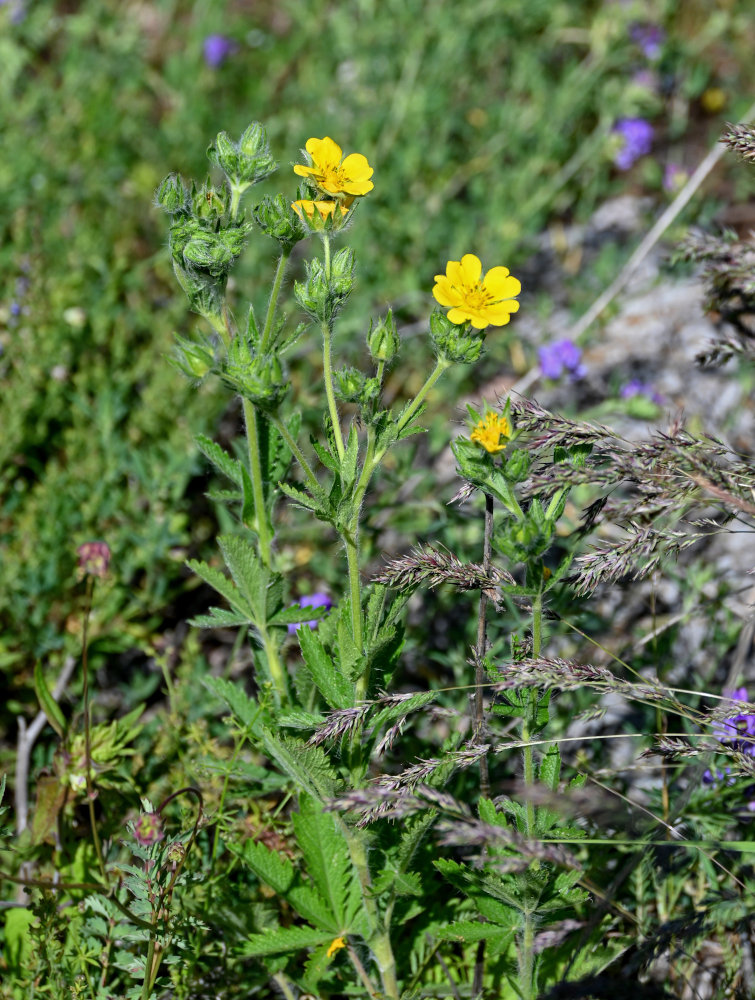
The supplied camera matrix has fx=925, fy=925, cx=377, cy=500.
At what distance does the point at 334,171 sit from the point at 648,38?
167 inches

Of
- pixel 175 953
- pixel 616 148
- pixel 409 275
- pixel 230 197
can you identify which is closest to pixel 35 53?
pixel 409 275

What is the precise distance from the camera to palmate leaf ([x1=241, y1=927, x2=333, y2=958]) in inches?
73.2

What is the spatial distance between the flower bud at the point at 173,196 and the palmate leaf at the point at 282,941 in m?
1.48

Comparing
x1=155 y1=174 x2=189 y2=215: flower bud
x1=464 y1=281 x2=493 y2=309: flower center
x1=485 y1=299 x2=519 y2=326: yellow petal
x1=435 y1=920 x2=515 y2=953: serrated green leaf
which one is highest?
x1=155 y1=174 x2=189 y2=215: flower bud

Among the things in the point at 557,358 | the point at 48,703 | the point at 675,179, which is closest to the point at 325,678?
the point at 48,703

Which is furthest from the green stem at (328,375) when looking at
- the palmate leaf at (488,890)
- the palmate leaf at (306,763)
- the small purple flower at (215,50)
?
the small purple flower at (215,50)

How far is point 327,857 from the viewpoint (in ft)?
6.40

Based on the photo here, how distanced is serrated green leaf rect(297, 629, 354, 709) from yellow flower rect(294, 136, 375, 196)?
2.92 ft

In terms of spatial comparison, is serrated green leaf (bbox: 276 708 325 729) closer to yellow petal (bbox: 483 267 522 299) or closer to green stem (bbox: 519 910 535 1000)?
green stem (bbox: 519 910 535 1000)

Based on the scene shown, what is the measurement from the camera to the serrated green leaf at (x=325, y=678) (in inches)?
70.9

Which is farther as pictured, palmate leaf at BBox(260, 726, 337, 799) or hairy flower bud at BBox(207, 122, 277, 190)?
hairy flower bud at BBox(207, 122, 277, 190)

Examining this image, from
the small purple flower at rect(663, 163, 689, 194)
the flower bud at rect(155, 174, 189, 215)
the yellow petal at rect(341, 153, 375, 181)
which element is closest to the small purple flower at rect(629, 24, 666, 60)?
the small purple flower at rect(663, 163, 689, 194)

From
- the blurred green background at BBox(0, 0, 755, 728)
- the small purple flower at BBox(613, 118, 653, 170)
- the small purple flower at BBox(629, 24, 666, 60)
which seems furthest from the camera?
the small purple flower at BBox(629, 24, 666, 60)

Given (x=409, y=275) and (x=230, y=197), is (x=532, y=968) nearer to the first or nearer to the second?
(x=230, y=197)
